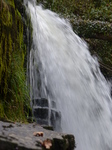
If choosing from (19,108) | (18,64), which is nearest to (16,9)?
(18,64)

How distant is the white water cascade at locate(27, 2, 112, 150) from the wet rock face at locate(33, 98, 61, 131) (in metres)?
0.34

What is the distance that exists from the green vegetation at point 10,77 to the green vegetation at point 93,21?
5220mm

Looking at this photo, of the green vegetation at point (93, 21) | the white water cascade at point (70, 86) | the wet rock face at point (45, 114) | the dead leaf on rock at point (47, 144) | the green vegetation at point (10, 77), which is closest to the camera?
the dead leaf on rock at point (47, 144)

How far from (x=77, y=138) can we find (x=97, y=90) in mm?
1919

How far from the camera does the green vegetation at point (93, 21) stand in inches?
345

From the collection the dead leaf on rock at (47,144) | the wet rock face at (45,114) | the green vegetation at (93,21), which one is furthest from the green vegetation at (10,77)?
the green vegetation at (93,21)

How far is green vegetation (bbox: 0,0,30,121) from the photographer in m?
3.42

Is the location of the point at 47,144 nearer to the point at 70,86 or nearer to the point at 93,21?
the point at 70,86

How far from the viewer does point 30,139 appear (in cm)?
204

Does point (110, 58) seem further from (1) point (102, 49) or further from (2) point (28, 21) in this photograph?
(2) point (28, 21)

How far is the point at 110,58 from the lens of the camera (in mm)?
10523

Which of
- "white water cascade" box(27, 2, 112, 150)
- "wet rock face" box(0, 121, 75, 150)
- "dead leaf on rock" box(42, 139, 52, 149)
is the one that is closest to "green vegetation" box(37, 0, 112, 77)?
"white water cascade" box(27, 2, 112, 150)

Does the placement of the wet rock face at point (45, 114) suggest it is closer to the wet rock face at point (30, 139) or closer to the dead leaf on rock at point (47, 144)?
the wet rock face at point (30, 139)

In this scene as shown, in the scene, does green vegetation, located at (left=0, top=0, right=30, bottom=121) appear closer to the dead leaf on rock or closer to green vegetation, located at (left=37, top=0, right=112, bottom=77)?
the dead leaf on rock
